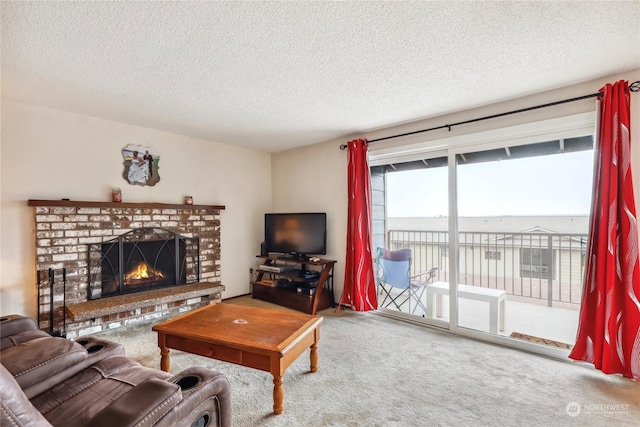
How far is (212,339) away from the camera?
6.49 ft

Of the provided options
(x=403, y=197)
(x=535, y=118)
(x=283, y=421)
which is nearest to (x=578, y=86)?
(x=535, y=118)

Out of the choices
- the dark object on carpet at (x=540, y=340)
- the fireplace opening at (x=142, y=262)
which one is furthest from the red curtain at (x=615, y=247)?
the fireplace opening at (x=142, y=262)

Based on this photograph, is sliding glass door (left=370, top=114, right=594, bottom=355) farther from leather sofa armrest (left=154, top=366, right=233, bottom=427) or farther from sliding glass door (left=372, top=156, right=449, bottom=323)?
leather sofa armrest (left=154, top=366, right=233, bottom=427)

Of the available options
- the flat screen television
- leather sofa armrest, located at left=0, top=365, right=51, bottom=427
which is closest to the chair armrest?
the flat screen television

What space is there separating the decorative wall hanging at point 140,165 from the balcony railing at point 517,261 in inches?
129

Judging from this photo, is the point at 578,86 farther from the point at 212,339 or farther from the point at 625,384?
the point at 212,339

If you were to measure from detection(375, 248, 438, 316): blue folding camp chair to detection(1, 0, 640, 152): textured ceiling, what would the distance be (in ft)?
5.68

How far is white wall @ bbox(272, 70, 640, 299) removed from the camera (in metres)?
2.40

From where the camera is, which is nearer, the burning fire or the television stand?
the burning fire

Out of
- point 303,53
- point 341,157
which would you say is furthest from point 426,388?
point 341,157

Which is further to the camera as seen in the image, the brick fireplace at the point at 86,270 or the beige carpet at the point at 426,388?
the brick fireplace at the point at 86,270

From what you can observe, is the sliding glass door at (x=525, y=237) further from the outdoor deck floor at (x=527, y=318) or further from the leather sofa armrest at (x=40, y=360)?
the leather sofa armrest at (x=40, y=360)

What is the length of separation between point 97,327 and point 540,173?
4.53 meters

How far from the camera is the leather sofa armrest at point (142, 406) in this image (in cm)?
98
